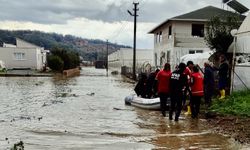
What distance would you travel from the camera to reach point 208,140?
12.7 metres

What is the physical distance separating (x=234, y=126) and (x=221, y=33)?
1797cm

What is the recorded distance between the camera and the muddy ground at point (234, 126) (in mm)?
12790

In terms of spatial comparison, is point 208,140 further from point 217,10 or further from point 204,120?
point 217,10

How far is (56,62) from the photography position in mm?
66750

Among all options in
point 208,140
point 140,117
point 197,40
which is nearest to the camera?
point 208,140

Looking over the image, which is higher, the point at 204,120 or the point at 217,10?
the point at 217,10

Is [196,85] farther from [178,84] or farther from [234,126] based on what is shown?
[234,126]

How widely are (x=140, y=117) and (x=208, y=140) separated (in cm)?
571

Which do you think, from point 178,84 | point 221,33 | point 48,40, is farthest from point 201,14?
point 48,40

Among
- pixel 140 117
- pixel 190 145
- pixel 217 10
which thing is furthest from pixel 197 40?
pixel 190 145

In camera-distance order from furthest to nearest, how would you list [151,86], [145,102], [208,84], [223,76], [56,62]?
[56,62]
[151,86]
[223,76]
[145,102]
[208,84]

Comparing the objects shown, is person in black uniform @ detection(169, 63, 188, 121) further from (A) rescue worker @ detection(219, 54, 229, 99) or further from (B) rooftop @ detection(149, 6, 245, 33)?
(B) rooftop @ detection(149, 6, 245, 33)

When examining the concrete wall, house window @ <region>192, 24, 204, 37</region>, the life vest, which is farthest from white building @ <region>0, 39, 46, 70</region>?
the life vest

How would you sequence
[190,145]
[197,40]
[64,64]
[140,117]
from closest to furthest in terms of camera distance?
[190,145] < [140,117] < [197,40] < [64,64]
